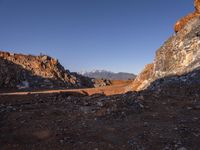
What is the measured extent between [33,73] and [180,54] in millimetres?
26311

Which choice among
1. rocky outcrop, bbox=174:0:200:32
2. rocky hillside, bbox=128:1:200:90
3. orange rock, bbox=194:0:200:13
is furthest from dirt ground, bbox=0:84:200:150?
orange rock, bbox=194:0:200:13

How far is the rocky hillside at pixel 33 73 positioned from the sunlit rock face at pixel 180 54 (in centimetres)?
2014

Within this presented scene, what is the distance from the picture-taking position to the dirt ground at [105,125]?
8133 mm

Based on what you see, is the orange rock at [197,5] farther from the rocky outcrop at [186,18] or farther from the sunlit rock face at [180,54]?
the sunlit rock face at [180,54]

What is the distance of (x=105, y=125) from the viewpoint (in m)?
9.64

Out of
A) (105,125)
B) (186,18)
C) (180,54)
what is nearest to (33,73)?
(186,18)

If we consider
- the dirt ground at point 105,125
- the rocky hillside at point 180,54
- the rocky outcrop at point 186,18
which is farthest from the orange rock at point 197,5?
the dirt ground at point 105,125

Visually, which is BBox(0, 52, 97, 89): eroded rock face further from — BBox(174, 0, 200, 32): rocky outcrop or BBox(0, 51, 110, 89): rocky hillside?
BBox(174, 0, 200, 32): rocky outcrop

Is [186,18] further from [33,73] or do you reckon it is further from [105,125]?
[33,73]

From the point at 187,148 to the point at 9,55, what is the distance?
41.0 metres

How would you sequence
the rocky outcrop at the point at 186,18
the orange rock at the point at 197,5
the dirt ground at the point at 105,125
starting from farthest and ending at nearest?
the rocky outcrop at the point at 186,18, the orange rock at the point at 197,5, the dirt ground at the point at 105,125

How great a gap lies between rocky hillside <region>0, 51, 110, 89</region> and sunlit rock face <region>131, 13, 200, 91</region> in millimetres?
20142

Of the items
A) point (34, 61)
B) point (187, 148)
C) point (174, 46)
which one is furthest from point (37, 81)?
point (187, 148)

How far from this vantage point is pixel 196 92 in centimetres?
1502
